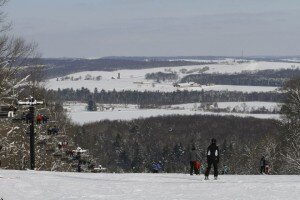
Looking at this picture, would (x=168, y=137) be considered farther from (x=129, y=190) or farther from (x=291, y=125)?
(x=129, y=190)

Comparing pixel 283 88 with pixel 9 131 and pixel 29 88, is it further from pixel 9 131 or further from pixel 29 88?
pixel 9 131

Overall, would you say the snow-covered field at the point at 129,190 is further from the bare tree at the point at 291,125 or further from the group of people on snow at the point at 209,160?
the bare tree at the point at 291,125

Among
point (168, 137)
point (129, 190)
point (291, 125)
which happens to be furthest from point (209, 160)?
point (168, 137)

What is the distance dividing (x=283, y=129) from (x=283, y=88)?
200 inches

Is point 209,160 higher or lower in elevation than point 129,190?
higher

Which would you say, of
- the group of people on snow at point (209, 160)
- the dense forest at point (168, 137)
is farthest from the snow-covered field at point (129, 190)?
the dense forest at point (168, 137)

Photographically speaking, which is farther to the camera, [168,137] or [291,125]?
[168,137]

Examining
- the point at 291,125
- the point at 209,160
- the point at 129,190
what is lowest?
the point at 291,125

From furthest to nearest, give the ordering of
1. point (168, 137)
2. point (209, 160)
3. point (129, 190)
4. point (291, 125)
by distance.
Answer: point (168, 137), point (291, 125), point (209, 160), point (129, 190)

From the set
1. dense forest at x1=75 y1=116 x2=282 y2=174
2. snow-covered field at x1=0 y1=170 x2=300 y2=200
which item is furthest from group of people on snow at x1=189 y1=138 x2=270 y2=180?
dense forest at x1=75 y1=116 x2=282 y2=174

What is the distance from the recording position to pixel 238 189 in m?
19.5

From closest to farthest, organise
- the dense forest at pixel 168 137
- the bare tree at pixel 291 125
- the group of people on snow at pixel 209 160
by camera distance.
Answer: the group of people on snow at pixel 209 160 → the bare tree at pixel 291 125 → the dense forest at pixel 168 137

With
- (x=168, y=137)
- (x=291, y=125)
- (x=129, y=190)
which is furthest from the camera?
(x=168, y=137)

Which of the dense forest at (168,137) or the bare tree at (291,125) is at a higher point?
the bare tree at (291,125)
